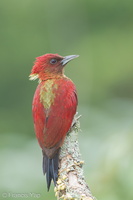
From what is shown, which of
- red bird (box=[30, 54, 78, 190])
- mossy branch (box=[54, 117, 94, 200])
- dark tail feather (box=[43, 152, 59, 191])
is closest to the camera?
mossy branch (box=[54, 117, 94, 200])

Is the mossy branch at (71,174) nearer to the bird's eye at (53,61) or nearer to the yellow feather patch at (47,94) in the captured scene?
the yellow feather patch at (47,94)

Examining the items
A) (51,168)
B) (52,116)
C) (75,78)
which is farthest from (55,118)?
(75,78)

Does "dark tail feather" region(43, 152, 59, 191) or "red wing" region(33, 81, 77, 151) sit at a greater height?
"red wing" region(33, 81, 77, 151)

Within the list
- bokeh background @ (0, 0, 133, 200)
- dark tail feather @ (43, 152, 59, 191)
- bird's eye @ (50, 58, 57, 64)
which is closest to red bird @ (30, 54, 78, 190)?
dark tail feather @ (43, 152, 59, 191)

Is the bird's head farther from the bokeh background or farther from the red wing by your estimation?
the bokeh background

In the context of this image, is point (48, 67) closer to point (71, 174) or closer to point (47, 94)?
point (47, 94)

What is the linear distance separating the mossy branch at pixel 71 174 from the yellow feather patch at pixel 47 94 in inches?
12.9

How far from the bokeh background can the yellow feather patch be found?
2.13 feet

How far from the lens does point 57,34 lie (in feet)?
30.3

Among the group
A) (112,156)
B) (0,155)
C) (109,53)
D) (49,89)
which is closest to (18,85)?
(109,53)

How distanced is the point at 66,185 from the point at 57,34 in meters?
5.41

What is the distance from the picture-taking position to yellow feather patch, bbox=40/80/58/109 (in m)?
5.05

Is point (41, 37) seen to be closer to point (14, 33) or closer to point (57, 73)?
point (14, 33)

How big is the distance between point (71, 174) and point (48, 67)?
5.68ft
